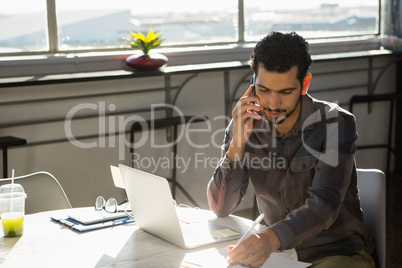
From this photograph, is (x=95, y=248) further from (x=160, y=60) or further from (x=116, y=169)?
(x=160, y=60)

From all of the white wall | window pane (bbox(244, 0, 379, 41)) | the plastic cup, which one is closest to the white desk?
the plastic cup

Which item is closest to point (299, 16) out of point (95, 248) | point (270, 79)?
point (270, 79)

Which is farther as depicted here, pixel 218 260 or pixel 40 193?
pixel 40 193

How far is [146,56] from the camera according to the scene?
3.70 meters

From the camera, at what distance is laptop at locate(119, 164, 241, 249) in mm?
1719

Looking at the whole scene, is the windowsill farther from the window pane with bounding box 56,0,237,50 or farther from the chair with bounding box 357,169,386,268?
the chair with bounding box 357,169,386,268

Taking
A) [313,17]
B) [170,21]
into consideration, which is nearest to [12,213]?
[170,21]

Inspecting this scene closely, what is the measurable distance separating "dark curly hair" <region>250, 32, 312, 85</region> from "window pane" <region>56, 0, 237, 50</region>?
6.76 feet

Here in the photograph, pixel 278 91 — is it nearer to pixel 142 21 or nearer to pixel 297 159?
pixel 297 159

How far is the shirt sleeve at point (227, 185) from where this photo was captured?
2047mm

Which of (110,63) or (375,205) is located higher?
(110,63)

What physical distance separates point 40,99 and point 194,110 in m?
1.05

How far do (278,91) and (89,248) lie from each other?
718 mm

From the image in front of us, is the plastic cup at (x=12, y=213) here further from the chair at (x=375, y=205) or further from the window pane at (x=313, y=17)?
the window pane at (x=313, y=17)
